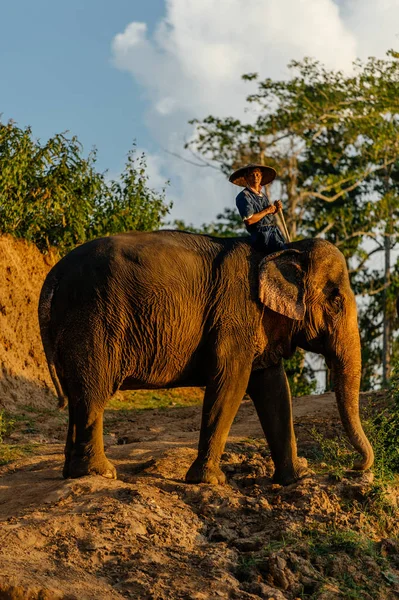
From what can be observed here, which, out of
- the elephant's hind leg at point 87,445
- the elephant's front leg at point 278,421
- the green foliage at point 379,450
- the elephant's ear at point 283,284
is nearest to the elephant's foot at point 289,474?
the elephant's front leg at point 278,421

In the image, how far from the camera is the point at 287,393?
9227mm

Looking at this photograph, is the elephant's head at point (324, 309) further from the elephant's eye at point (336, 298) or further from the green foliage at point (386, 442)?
the green foliage at point (386, 442)

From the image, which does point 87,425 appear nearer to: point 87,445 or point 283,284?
point 87,445

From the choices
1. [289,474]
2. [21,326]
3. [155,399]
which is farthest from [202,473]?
[155,399]

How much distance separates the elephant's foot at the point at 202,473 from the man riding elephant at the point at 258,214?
77.7 inches

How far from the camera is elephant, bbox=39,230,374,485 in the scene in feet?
27.8

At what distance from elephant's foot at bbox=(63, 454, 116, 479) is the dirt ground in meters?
0.13

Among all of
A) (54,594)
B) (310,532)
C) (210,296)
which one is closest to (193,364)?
(210,296)

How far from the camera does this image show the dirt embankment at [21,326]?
15.1 metres

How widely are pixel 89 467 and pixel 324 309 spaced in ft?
8.22

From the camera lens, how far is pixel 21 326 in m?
15.7

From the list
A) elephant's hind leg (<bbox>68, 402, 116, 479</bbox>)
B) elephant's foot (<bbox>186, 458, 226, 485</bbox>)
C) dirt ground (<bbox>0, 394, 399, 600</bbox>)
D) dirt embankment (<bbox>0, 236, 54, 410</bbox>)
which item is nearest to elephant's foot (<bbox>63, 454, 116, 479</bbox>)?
elephant's hind leg (<bbox>68, 402, 116, 479</bbox>)

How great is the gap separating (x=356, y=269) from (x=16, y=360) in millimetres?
11791

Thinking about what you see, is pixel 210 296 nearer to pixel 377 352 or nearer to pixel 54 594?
pixel 54 594
